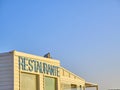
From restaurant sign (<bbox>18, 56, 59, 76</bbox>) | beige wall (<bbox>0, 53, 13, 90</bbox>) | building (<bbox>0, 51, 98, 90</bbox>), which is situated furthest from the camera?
restaurant sign (<bbox>18, 56, 59, 76</bbox>)

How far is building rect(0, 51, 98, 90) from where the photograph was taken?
2753cm

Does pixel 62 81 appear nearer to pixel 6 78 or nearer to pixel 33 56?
pixel 33 56

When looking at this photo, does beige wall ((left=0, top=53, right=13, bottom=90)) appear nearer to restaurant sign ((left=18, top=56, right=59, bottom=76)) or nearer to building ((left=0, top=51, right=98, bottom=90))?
building ((left=0, top=51, right=98, bottom=90))

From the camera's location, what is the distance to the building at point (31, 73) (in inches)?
1084

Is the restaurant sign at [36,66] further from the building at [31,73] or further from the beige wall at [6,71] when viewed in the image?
the beige wall at [6,71]

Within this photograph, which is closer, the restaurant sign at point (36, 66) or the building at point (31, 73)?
the building at point (31, 73)

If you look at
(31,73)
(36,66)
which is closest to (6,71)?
(31,73)

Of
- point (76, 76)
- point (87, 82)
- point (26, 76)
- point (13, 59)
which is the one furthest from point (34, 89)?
point (87, 82)

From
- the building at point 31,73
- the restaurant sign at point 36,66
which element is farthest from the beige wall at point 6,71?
the restaurant sign at point 36,66

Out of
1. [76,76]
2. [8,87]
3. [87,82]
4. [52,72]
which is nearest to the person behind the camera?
[8,87]

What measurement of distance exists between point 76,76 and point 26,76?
943 cm

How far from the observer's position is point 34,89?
29812 mm

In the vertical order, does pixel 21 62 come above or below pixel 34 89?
above

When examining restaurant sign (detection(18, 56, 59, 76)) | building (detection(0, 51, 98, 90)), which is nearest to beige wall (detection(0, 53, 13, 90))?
building (detection(0, 51, 98, 90))
